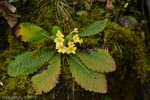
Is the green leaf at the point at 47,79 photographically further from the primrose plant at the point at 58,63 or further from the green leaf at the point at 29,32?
the green leaf at the point at 29,32

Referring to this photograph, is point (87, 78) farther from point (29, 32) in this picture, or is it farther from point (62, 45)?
point (29, 32)

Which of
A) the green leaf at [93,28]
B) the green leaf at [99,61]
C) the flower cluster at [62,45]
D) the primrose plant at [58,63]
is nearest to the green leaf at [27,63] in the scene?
the primrose plant at [58,63]

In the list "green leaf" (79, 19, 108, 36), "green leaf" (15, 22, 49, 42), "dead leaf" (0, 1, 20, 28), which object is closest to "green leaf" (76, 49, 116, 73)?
"green leaf" (79, 19, 108, 36)

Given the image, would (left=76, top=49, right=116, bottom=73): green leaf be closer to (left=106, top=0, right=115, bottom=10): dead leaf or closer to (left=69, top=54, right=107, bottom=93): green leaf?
(left=69, top=54, right=107, bottom=93): green leaf

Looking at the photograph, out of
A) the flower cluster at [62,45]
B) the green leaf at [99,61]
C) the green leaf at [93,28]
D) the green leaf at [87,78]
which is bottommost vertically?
the green leaf at [87,78]

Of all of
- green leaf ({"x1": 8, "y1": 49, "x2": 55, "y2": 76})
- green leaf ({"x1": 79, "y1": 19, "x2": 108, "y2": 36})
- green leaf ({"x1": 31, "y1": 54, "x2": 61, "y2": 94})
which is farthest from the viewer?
green leaf ({"x1": 79, "y1": 19, "x2": 108, "y2": 36})

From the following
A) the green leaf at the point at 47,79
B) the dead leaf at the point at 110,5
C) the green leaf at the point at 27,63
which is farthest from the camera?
the dead leaf at the point at 110,5

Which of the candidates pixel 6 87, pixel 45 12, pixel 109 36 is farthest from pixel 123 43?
pixel 6 87
